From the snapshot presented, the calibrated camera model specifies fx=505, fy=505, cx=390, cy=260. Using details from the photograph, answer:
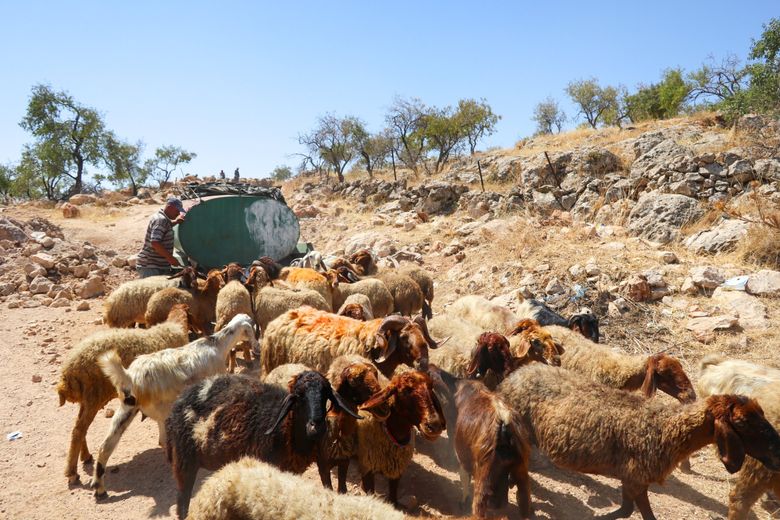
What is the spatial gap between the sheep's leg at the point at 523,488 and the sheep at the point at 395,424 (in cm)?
63

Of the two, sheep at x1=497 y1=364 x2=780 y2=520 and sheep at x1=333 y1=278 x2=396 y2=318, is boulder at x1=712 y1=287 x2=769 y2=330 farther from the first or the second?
sheep at x1=333 y1=278 x2=396 y2=318

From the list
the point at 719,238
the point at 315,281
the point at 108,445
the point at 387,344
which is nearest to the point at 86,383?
the point at 108,445

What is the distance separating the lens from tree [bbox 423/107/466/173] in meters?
34.2

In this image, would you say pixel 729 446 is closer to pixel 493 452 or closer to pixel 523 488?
pixel 523 488

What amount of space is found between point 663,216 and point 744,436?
9440mm

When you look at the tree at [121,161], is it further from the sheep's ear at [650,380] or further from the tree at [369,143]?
→ the sheep's ear at [650,380]

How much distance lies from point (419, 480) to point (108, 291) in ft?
→ 33.4

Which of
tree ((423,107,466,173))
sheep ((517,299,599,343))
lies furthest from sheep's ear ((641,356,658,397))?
tree ((423,107,466,173))

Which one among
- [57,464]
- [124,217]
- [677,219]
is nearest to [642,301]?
[677,219]

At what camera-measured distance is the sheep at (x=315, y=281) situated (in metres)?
8.69

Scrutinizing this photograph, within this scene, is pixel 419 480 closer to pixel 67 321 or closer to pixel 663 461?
pixel 663 461

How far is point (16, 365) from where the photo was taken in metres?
8.05

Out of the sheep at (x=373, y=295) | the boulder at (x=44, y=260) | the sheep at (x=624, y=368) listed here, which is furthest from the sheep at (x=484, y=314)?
the boulder at (x=44, y=260)

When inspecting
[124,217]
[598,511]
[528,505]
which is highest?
[124,217]
